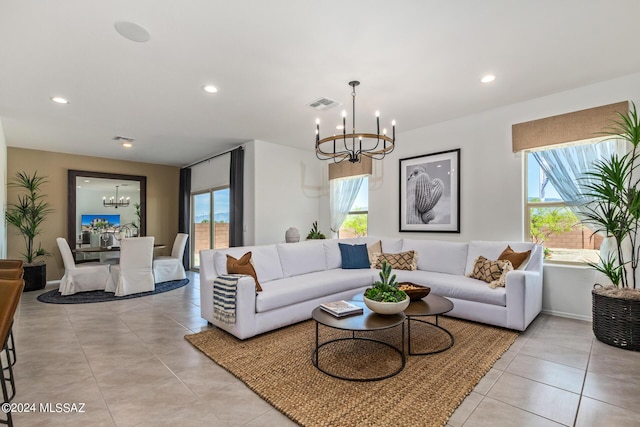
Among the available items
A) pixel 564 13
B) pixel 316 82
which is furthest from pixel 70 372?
pixel 564 13

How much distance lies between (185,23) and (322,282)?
2790 mm

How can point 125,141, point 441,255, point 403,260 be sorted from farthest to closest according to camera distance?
point 125,141, point 403,260, point 441,255

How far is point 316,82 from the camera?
3219 millimetres

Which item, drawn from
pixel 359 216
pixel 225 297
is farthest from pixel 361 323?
pixel 359 216

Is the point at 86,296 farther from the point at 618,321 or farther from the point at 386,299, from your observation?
the point at 618,321

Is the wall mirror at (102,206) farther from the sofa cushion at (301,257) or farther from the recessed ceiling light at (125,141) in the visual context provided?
the sofa cushion at (301,257)

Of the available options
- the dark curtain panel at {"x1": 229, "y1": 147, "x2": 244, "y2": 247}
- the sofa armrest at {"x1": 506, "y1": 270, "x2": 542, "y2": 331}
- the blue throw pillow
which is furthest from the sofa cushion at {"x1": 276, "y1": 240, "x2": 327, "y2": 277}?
the sofa armrest at {"x1": 506, "y1": 270, "x2": 542, "y2": 331}

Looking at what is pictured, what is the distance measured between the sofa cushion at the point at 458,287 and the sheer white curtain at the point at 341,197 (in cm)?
220

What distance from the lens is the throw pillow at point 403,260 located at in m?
4.29

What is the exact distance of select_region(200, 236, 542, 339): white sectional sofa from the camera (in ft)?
10.1

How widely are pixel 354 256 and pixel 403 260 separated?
2.27ft

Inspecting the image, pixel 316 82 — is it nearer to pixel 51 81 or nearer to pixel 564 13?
pixel 564 13

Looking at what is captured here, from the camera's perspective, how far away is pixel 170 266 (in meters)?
5.96

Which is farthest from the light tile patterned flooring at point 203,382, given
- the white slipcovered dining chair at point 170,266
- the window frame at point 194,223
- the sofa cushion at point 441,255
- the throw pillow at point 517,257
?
the window frame at point 194,223
